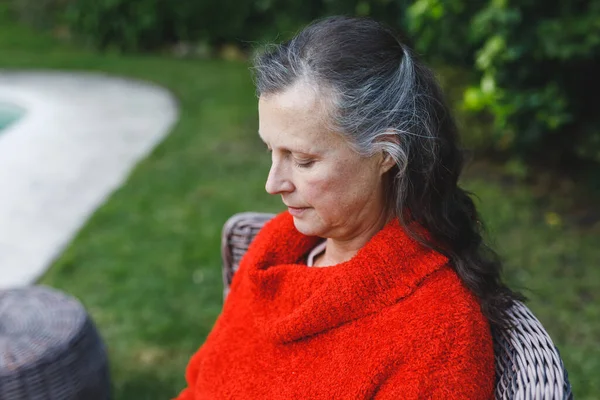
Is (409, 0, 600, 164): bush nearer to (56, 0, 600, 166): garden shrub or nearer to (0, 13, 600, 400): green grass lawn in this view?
(56, 0, 600, 166): garden shrub

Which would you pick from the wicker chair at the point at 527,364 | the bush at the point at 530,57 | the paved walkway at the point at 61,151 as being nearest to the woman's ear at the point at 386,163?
the wicker chair at the point at 527,364

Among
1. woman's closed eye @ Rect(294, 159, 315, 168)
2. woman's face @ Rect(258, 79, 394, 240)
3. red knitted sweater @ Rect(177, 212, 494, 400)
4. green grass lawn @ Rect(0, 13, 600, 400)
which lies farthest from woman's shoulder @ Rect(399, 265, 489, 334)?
green grass lawn @ Rect(0, 13, 600, 400)

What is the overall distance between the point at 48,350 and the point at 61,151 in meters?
4.31

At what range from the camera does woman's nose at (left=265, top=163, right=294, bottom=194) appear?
1.34 metres

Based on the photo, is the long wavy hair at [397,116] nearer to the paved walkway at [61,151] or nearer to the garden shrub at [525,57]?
the garden shrub at [525,57]

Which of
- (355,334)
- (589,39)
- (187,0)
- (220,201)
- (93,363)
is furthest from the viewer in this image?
(187,0)

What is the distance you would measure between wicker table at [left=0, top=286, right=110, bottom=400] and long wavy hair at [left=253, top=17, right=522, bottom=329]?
52.1 inches

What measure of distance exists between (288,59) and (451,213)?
1.53 ft

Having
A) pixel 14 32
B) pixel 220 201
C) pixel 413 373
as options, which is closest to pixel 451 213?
pixel 413 373

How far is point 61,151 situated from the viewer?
20.3ft

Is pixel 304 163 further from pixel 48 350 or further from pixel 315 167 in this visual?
pixel 48 350

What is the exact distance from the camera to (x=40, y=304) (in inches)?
95.7

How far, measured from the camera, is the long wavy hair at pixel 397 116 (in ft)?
4.14

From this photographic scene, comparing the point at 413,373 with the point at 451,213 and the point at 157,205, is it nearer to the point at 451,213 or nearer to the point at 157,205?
the point at 451,213
